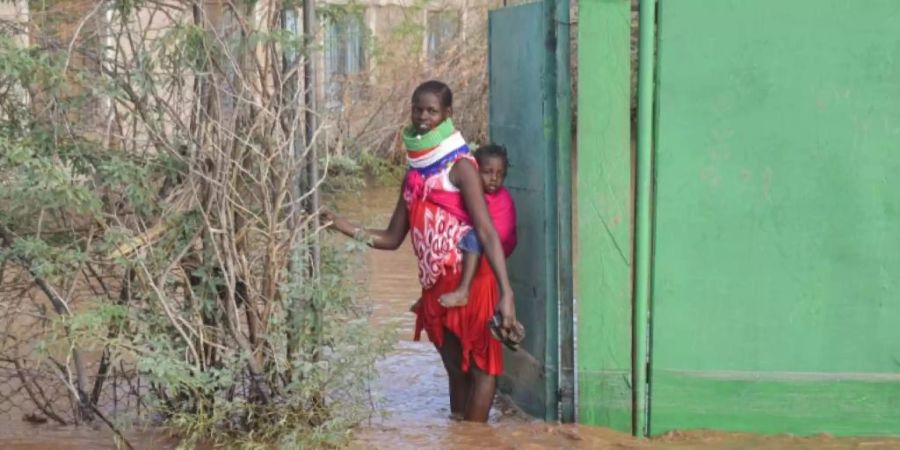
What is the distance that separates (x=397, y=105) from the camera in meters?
14.9

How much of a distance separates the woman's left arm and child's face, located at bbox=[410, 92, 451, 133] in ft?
0.62

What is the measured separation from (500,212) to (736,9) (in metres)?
1.23

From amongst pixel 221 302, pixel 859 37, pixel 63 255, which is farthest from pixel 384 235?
pixel 859 37

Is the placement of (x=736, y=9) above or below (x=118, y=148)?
above

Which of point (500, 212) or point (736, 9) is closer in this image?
point (736, 9)

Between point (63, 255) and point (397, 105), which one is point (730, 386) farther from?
point (397, 105)

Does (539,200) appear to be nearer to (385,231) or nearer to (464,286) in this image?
(464,286)

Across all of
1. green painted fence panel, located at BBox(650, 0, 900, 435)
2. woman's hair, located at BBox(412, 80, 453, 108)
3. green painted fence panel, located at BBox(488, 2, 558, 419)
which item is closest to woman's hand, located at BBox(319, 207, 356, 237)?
woman's hair, located at BBox(412, 80, 453, 108)

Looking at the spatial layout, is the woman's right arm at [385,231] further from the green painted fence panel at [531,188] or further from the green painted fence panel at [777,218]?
the green painted fence panel at [777,218]

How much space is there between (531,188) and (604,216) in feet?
1.40

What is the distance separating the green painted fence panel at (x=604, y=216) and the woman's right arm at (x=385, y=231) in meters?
0.75

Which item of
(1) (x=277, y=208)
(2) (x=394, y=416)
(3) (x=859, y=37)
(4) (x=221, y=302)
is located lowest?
(2) (x=394, y=416)

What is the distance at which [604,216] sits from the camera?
5.35m

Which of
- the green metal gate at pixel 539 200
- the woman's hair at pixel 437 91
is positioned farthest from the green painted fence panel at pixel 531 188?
the woman's hair at pixel 437 91
